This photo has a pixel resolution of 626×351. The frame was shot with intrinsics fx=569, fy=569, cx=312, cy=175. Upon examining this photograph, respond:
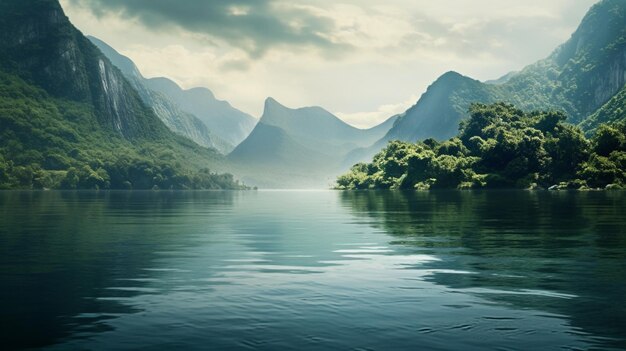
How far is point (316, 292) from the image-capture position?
20016 millimetres

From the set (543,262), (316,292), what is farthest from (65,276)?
(543,262)

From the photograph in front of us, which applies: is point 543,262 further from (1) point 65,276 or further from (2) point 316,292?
(1) point 65,276

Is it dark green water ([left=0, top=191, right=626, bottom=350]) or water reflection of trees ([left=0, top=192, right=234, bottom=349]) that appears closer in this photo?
dark green water ([left=0, top=191, right=626, bottom=350])

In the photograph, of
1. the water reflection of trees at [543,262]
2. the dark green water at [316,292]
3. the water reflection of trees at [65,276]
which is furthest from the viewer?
the water reflection of trees at [543,262]

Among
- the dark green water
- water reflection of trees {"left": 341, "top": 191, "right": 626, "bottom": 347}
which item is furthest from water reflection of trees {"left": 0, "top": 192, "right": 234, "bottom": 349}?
water reflection of trees {"left": 341, "top": 191, "right": 626, "bottom": 347}

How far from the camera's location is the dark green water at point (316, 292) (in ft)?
46.2

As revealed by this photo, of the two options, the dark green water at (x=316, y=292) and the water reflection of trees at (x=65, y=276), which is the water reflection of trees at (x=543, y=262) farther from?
the water reflection of trees at (x=65, y=276)

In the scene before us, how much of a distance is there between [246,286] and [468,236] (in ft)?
74.1

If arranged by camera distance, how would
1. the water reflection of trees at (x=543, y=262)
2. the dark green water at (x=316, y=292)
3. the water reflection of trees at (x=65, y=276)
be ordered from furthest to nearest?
the water reflection of trees at (x=543, y=262), the water reflection of trees at (x=65, y=276), the dark green water at (x=316, y=292)

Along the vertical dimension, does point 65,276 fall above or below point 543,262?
below

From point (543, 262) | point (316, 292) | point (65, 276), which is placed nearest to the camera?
point (316, 292)

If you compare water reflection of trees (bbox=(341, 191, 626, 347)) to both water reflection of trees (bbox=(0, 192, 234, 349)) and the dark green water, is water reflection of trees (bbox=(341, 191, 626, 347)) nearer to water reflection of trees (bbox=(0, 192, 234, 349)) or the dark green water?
the dark green water

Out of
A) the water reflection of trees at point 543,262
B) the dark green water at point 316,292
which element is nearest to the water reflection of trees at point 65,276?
the dark green water at point 316,292

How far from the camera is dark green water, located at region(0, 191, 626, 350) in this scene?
14.1 meters
